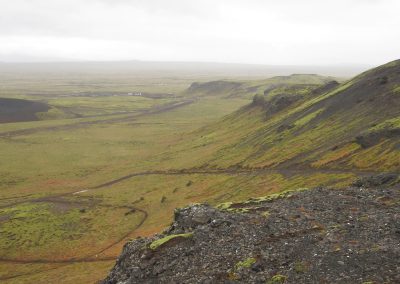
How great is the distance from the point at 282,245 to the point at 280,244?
0.23m

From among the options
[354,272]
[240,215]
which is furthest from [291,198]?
[354,272]

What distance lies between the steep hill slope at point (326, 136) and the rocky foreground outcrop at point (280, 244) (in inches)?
1129

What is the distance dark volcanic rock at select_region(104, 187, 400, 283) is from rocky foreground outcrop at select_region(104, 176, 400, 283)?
0.07 meters

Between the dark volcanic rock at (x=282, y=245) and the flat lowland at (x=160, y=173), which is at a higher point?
the dark volcanic rock at (x=282, y=245)

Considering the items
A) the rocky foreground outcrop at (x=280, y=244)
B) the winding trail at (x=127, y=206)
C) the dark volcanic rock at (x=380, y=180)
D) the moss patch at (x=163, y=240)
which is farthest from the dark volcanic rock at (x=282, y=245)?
the winding trail at (x=127, y=206)

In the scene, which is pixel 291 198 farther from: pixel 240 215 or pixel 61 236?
pixel 61 236

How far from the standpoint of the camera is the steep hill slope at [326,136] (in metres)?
73.9

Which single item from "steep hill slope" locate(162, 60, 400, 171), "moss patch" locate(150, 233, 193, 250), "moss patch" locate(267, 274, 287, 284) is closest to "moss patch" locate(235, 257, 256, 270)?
"moss patch" locate(267, 274, 287, 284)

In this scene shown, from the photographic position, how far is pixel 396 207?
37656mm

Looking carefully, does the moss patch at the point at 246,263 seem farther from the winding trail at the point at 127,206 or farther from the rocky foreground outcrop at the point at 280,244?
the winding trail at the point at 127,206

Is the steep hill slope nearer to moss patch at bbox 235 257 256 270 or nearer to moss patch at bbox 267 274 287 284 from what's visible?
moss patch at bbox 235 257 256 270

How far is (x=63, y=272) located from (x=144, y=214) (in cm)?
2629

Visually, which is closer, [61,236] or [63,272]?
[63,272]

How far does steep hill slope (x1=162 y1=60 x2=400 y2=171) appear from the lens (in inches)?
2911
